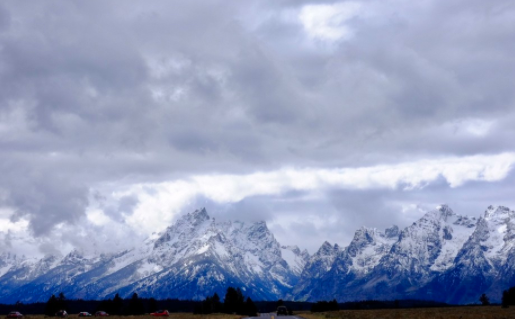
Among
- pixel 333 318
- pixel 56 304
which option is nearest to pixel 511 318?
pixel 333 318

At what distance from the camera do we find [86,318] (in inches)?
6073

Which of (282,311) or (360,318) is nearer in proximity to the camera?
(360,318)

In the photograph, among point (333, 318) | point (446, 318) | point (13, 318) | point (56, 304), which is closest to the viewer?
point (446, 318)

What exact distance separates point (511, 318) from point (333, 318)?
1660 inches

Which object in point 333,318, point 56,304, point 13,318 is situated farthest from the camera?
point 56,304

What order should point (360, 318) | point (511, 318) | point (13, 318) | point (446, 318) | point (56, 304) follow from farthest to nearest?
point (56, 304), point (13, 318), point (360, 318), point (446, 318), point (511, 318)

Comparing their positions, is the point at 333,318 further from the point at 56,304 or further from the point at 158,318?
the point at 56,304

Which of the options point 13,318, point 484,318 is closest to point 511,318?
point 484,318

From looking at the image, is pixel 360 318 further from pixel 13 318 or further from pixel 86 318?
→ pixel 13 318

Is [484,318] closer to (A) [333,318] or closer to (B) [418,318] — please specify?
(B) [418,318]

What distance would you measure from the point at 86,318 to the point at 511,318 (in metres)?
97.8

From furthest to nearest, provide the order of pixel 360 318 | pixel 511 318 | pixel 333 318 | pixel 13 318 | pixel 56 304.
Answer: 1. pixel 56 304
2. pixel 13 318
3. pixel 333 318
4. pixel 360 318
5. pixel 511 318

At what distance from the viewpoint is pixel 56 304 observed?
19275cm

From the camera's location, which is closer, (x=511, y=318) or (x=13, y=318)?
(x=511, y=318)
